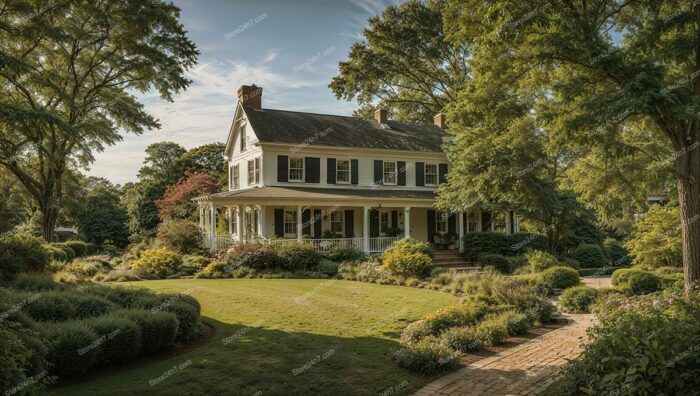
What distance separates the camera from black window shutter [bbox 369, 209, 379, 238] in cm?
2581

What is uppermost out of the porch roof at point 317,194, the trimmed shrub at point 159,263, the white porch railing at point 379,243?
the porch roof at point 317,194

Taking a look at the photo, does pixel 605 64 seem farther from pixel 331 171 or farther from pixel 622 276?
pixel 331 171

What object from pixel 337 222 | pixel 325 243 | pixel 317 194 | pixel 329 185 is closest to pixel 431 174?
pixel 329 185

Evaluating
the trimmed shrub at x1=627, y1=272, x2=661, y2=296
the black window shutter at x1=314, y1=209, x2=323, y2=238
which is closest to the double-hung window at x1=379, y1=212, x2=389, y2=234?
the black window shutter at x1=314, y1=209, x2=323, y2=238

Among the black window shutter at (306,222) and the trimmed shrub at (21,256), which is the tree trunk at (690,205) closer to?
the black window shutter at (306,222)

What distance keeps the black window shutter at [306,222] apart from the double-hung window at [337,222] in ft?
4.44

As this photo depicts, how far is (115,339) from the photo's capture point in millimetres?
6719

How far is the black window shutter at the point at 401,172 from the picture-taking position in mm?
27494

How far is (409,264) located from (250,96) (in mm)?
14695

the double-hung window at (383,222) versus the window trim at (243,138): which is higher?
the window trim at (243,138)

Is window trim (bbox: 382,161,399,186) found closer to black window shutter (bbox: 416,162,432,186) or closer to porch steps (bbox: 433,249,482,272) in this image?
black window shutter (bbox: 416,162,432,186)

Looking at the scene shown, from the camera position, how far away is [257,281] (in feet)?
55.9

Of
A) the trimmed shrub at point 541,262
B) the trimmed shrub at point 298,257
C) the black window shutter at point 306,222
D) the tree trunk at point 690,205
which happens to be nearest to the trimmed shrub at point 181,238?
the black window shutter at point 306,222

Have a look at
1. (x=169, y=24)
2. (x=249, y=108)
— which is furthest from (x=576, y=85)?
(x=169, y=24)
